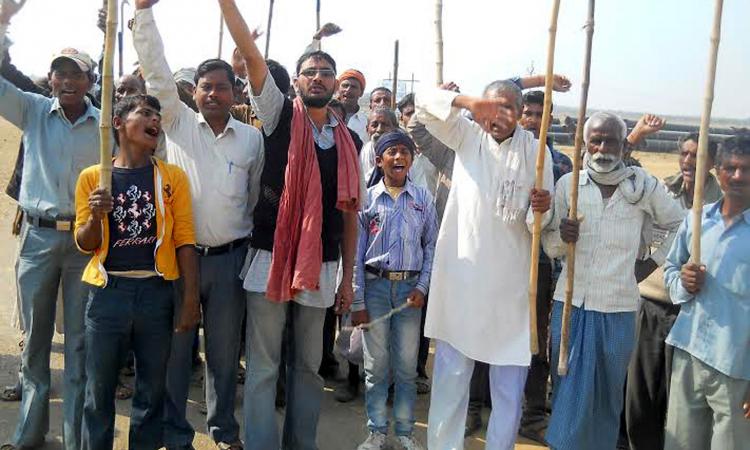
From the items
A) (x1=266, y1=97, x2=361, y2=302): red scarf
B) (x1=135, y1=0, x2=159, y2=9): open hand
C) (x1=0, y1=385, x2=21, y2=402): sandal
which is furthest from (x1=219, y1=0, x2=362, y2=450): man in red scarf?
(x1=0, y1=385, x2=21, y2=402): sandal

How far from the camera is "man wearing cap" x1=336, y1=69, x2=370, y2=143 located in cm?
624

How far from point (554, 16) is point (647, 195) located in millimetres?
1087

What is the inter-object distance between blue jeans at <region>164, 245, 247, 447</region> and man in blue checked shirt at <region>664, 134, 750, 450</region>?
233 centimetres

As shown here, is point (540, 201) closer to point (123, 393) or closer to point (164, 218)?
point (164, 218)

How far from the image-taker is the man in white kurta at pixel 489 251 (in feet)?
12.1

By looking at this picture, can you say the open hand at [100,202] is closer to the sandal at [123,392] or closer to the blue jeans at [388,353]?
the blue jeans at [388,353]

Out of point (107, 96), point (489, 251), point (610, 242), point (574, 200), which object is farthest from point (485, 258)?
point (107, 96)

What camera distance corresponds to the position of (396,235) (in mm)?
4309

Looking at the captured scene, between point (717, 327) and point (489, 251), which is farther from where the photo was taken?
point (489, 251)

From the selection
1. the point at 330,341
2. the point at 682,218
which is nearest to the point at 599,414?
the point at 682,218

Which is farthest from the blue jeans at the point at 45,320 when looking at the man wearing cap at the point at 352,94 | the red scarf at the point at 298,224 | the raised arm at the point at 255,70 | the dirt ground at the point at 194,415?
the man wearing cap at the point at 352,94

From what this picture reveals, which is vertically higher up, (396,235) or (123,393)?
(396,235)

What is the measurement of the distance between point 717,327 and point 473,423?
2.01 metres

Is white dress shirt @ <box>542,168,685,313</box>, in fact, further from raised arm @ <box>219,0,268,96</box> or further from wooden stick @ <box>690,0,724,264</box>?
raised arm @ <box>219,0,268,96</box>
